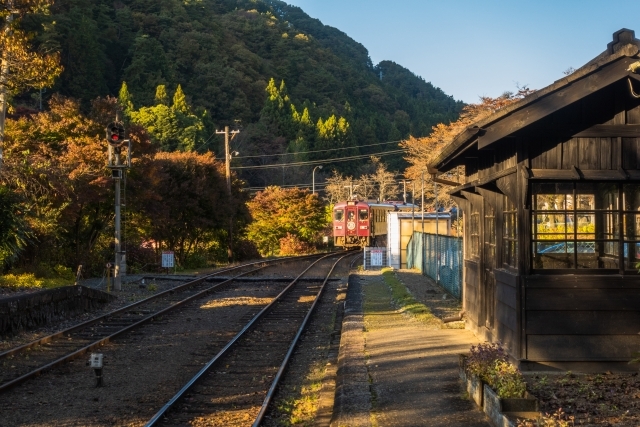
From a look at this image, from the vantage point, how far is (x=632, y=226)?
9.02 metres

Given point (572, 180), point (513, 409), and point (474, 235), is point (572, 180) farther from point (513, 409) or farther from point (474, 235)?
point (474, 235)

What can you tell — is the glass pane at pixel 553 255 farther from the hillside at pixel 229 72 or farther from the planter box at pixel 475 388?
the hillside at pixel 229 72

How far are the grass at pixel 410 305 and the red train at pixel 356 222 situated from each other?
23.8 metres

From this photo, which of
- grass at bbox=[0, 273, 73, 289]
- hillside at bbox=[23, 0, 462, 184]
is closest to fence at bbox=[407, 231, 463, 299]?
grass at bbox=[0, 273, 73, 289]

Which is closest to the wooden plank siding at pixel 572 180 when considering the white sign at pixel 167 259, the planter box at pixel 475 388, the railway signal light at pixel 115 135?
the planter box at pixel 475 388

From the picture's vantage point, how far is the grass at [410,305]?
47.5ft

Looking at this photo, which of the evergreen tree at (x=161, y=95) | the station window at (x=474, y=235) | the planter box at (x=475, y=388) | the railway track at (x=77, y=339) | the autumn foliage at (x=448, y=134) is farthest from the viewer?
the evergreen tree at (x=161, y=95)

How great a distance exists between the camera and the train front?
4841 cm

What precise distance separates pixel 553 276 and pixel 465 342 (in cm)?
300

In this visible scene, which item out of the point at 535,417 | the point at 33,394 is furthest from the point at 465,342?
the point at 33,394

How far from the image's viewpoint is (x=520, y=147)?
9164 millimetres

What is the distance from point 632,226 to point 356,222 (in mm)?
39751

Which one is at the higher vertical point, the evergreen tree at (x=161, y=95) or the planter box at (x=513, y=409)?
the evergreen tree at (x=161, y=95)

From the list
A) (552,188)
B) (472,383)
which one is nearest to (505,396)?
(472,383)
